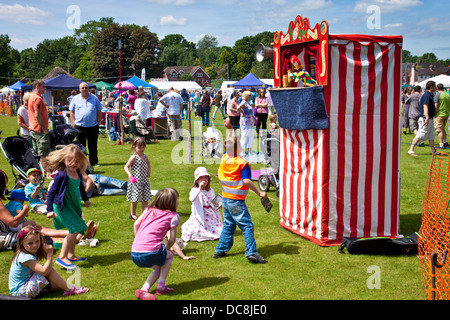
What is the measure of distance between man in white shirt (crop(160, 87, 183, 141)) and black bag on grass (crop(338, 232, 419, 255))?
39.9 feet

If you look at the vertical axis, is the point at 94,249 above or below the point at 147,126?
below

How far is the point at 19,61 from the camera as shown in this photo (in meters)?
125

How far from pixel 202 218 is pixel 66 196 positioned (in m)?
2.06

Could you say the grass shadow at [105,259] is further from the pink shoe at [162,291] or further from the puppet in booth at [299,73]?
the puppet in booth at [299,73]

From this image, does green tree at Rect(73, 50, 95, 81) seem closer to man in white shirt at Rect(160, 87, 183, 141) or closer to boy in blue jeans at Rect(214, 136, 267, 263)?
man in white shirt at Rect(160, 87, 183, 141)

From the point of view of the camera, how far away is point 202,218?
6684 mm

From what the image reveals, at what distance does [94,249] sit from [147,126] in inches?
475

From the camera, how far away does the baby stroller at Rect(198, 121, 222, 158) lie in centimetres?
1373

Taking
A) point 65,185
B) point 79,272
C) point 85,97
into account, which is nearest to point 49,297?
point 79,272

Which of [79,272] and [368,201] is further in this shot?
[368,201]

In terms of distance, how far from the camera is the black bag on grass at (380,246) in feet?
19.1

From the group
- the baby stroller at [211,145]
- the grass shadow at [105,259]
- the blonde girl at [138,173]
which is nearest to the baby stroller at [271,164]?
the blonde girl at [138,173]

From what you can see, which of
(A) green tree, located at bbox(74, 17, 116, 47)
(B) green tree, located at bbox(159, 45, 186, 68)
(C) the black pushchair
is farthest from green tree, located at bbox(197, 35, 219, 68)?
(C) the black pushchair
